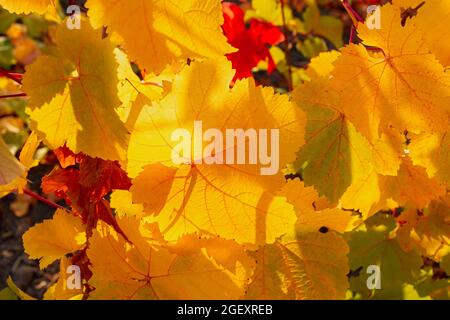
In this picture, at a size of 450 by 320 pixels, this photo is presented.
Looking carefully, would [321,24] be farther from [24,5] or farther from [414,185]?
Answer: [24,5]

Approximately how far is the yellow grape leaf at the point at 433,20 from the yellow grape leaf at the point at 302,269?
0.97 feet

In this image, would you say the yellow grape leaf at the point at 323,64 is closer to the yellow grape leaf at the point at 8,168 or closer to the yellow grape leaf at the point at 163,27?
the yellow grape leaf at the point at 163,27

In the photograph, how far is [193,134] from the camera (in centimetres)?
74

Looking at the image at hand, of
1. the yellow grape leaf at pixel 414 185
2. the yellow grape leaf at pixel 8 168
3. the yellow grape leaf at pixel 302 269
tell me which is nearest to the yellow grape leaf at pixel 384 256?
the yellow grape leaf at pixel 414 185

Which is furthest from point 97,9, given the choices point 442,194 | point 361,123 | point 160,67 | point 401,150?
point 442,194

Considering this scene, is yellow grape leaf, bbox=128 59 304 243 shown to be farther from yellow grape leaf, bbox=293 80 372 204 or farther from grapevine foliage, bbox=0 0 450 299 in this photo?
yellow grape leaf, bbox=293 80 372 204

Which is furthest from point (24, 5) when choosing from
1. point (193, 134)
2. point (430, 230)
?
point (430, 230)

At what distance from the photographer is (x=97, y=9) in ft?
2.43

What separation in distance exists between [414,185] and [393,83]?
11.7 inches

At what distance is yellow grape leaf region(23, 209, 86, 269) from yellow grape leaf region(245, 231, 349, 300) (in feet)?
0.87

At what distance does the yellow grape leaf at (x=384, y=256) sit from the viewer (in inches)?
54.3

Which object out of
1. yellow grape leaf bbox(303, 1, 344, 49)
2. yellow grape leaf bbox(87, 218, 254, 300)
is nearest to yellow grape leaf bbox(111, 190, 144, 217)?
yellow grape leaf bbox(87, 218, 254, 300)

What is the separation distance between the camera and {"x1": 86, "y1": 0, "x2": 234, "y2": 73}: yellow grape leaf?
0.74 meters

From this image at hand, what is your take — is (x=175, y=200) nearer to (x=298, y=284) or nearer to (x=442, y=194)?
(x=298, y=284)
